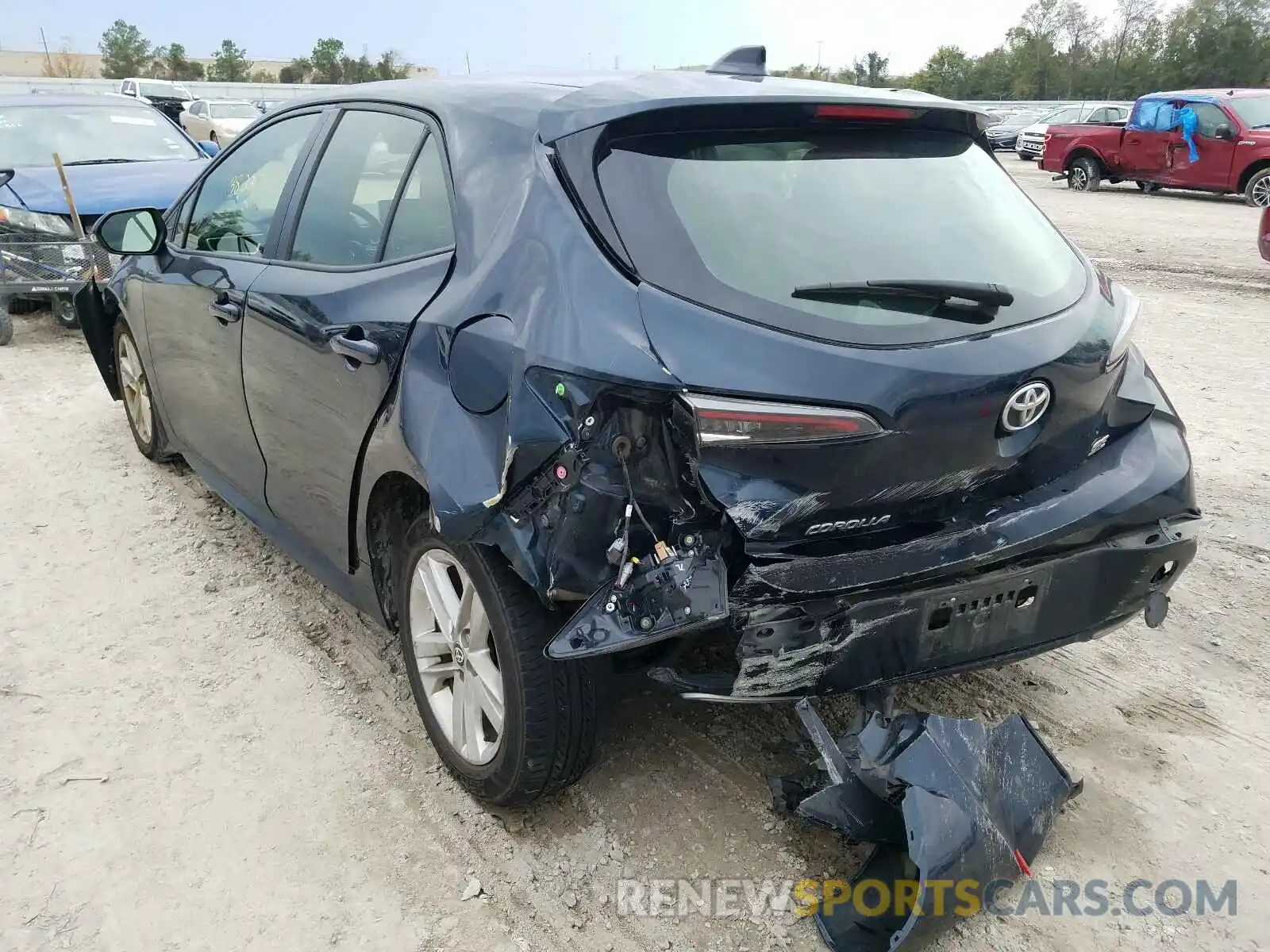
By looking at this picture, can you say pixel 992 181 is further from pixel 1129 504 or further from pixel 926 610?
pixel 926 610

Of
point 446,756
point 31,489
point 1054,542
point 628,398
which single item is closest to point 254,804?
point 446,756

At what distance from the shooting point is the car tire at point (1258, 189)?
15523 mm

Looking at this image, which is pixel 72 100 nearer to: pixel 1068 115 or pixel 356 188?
pixel 356 188

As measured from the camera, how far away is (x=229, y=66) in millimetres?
75875

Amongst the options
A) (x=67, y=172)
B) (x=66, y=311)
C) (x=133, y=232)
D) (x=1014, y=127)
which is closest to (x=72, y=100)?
(x=67, y=172)

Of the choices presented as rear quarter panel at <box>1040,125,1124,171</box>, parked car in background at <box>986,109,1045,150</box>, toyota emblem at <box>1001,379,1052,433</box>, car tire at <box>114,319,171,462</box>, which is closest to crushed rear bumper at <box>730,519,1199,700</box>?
toyota emblem at <box>1001,379,1052,433</box>

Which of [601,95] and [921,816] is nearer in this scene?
[921,816]

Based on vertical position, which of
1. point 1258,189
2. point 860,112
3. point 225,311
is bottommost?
point 1258,189

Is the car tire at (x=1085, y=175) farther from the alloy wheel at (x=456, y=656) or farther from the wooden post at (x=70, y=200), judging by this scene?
the alloy wheel at (x=456, y=656)

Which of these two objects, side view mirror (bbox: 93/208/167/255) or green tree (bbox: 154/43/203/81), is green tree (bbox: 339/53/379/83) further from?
side view mirror (bbox: 93/208/167/255)

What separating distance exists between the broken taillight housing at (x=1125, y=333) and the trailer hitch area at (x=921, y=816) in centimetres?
96

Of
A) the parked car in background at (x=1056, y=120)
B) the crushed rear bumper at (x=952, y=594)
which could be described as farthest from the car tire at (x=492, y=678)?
the parked car in background at (x=1056, y=120)

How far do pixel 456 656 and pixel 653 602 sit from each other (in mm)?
780

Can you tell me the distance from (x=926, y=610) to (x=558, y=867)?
1115 mm
